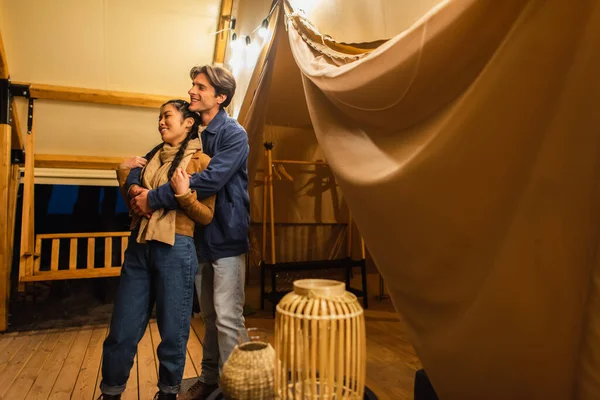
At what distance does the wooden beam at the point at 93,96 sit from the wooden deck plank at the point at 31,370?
5.31ft

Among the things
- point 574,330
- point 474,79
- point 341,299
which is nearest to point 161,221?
point 341,299

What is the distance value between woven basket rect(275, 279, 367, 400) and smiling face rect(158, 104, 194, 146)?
2.83 ft

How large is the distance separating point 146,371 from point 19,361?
73 centimetres

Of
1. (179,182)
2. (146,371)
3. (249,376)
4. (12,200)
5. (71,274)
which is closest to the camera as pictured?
(249,376)

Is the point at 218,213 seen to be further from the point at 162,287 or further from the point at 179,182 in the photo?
the point at 162,287

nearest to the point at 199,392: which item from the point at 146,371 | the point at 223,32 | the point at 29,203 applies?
the point at 146,371

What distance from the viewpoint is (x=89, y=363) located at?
189cm

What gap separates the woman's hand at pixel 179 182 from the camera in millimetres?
1226

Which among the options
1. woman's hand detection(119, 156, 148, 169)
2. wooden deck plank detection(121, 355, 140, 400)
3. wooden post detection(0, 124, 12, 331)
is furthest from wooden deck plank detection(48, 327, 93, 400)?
woman's hand detection(119, 156, 148, 169)

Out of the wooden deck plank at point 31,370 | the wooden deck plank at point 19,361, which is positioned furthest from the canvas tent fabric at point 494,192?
the wooden deck plank at point 19,361

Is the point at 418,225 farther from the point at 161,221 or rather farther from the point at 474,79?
the point at 161,221

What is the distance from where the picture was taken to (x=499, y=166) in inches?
26.7

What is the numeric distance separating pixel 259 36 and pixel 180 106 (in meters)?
1.11

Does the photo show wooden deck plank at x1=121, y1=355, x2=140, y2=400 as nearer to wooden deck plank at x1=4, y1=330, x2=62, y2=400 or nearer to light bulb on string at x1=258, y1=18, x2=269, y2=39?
wooden deck plank at x1=4, y1=330, x2=62, y2=400
